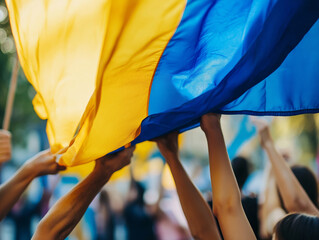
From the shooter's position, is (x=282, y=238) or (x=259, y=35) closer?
(x=259, y=35)

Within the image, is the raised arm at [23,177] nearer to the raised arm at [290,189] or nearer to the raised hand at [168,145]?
the raised hand at [168,145]

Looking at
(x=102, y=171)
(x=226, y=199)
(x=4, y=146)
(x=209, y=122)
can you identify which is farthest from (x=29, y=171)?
(x=226, y=199)

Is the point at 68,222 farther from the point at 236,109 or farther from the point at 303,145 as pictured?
the point at 303,145

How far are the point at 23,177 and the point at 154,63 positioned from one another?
0.92 m

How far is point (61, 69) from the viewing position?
1.99 meters

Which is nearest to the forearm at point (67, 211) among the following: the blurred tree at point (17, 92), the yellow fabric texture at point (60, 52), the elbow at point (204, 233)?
the yellow fabric texture at point (60, 52)

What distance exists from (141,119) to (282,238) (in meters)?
0.82

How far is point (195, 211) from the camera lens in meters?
1.97

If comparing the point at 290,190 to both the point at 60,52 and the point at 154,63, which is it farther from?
the point at 60,52

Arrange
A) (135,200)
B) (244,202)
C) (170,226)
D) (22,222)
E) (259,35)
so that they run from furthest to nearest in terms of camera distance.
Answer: (22,222) → (135,200) → (170,226) → (244,202) → (259,35)

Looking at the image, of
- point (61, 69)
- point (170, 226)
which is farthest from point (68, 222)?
point (170, 226)

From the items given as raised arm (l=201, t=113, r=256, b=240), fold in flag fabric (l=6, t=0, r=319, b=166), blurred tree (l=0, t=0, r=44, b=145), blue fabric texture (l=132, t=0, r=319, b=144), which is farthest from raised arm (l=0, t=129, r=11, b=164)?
blurred tree (l=0, t=0, r=44, b=145)

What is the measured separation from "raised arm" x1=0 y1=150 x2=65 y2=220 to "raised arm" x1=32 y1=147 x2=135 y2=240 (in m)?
0.32

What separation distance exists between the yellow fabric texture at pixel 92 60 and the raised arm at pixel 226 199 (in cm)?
45
